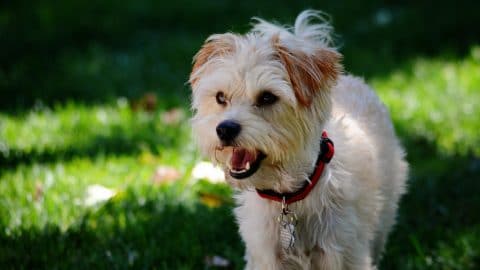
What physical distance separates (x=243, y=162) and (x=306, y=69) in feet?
1.71

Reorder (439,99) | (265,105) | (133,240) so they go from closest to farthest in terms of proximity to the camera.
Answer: (265,105), (133,240), (439,99)

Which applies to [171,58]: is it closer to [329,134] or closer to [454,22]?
[454,22]

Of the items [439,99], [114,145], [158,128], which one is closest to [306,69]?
[114,145]

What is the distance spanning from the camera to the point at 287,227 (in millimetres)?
3711

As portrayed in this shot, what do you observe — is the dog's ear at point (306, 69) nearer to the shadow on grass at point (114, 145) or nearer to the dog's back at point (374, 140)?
the dog's back at point (374, 140)

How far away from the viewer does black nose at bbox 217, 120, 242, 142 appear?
135 inches

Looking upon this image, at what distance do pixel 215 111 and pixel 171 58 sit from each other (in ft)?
16.4

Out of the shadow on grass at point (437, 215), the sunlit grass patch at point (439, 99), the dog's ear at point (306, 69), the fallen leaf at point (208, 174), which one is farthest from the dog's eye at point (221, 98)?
the sunlit grass patch at point (439, 99)

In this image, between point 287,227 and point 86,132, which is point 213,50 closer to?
point 287,227

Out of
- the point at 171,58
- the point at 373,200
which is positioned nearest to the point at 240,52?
the point at 373,200

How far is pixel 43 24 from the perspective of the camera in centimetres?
937

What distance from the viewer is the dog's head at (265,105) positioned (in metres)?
3.49

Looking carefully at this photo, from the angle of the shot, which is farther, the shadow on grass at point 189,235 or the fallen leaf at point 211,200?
the fallen leaf at point 211,200

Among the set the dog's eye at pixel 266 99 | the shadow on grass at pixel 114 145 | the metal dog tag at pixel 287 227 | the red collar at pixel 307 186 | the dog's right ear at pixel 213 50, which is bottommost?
the metal dog tag at pixel 287 227
